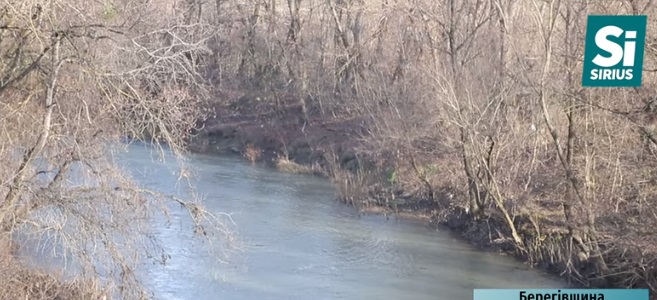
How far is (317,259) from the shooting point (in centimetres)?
1447

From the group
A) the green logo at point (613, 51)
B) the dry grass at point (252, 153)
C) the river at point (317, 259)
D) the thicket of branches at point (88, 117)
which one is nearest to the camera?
the green logo at point (613, 51)

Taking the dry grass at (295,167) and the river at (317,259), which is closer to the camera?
the river at (317,259)

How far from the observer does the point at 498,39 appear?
16641 mm

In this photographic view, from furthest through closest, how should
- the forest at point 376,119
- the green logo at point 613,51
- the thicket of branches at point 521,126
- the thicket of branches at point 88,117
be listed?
the thicket of branches at point 521,126
the forest at point 376,119
the thicket of branches at point 88,117
the green logo at point 613,51

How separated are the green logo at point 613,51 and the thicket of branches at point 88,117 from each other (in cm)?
383

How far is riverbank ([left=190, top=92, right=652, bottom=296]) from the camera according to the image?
13.4m

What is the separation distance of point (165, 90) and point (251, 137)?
16.8 m

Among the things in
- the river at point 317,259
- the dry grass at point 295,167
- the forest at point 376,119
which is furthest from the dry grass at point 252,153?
the river at point 317,259

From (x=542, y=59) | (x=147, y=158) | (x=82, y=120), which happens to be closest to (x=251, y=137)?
(x=147, y=158)

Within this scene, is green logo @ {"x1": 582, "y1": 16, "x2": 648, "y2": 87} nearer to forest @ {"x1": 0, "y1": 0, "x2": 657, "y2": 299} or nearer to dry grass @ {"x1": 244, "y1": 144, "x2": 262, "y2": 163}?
forest @ {"x1": 0, "y1": 0, "x2": 657, "y2": 299}

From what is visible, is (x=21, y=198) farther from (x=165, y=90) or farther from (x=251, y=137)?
(x=251, y=137)

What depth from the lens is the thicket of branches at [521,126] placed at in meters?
11.8

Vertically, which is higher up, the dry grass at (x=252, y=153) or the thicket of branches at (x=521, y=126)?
A: the thicket of branches at (x=521, y=126)

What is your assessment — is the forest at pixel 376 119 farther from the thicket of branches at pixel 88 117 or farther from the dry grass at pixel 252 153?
the dry grass at pixel 252 153
